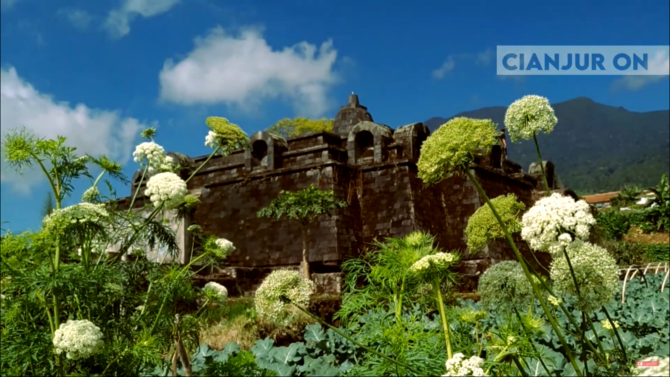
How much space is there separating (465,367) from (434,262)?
994 mm

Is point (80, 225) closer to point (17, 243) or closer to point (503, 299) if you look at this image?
point (17, 243)

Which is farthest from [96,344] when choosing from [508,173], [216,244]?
[508,173]

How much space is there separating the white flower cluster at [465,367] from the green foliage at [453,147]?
1148 millimetres

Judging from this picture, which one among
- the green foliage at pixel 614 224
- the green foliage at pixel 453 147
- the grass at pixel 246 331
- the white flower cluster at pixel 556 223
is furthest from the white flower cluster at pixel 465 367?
the green foliage at pixel 614 224

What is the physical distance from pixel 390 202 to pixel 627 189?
27.8 metres

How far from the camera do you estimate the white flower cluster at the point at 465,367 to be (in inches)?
69.3

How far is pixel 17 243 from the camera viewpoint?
4934 millimetres

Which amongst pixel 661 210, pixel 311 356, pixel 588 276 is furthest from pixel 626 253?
pixel 588 276

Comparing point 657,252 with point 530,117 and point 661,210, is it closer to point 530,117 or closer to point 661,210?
point 661,210

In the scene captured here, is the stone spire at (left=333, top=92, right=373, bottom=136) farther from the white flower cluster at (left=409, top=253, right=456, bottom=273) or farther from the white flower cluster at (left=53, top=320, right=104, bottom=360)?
the white flower cluster at (left=409, top=253, right=456, bottom=273)

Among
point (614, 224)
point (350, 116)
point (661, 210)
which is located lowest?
point (614, 224)

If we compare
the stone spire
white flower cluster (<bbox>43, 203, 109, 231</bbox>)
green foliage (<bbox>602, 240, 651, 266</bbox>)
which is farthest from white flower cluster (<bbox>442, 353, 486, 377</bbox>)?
green foliage (<bbox>602, 240, 651, 266</bbox>)

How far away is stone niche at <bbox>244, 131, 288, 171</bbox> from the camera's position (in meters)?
18.4

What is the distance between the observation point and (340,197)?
16922 millimetres
